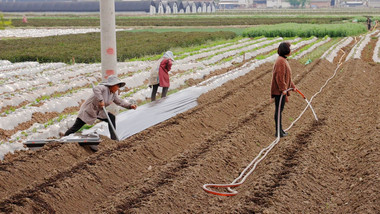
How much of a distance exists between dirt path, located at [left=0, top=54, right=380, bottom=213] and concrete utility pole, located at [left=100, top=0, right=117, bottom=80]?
1.48 m

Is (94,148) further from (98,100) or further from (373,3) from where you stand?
(373,3)

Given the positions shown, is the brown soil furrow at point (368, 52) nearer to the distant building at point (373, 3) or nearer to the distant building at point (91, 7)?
the distant building at point (91, 7)

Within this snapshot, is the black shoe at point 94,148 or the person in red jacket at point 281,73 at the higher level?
the person in red jacket at point 281,73

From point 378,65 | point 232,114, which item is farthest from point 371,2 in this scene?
point 232,114

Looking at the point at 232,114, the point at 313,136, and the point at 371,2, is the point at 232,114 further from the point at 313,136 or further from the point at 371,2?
the point at 371,2

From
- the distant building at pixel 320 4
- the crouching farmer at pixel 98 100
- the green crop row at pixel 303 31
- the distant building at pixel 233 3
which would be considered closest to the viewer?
the crouching farmer at pixel 98 100

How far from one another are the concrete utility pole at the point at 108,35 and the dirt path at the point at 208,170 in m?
1.48

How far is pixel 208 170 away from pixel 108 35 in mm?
4004

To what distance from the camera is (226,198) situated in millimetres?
6871

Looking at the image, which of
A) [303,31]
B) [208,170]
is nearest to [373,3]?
[303,31]

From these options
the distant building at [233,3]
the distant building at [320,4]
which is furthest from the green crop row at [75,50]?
the distant building at [233,3]

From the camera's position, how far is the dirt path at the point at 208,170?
647 cm

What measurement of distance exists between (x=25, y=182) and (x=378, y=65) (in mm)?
17491

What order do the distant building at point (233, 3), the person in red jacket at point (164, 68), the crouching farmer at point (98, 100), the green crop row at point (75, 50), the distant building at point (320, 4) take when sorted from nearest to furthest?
1. the crouching farmer at point (98, 100)
2. the person in red jacket at point (164, 68)
3. the green crop row at point (75, 50)
4. the distant building at point (320, 4)
5. the distant building at point (233, 3)
